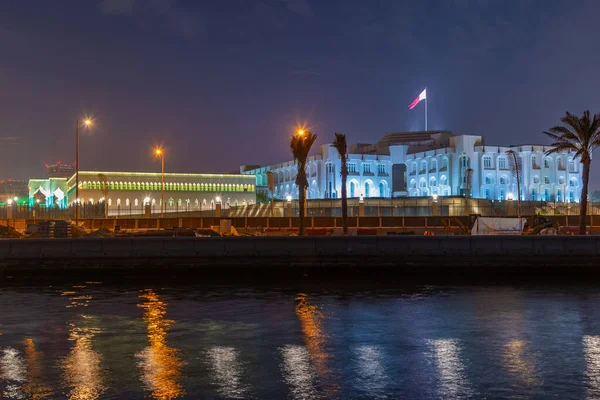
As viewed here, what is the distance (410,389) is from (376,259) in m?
23.1

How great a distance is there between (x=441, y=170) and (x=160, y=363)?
119m

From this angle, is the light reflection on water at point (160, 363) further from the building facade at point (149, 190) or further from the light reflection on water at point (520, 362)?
the building facade at point (149, 190)

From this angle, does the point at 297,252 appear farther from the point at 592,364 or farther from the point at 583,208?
the point at 583,208

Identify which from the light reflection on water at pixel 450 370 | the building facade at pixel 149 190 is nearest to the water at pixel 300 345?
the light reflection on water at pixel 450 370

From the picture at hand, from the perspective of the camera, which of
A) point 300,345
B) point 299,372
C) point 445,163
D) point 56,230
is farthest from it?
point 445,163

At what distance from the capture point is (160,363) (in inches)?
603

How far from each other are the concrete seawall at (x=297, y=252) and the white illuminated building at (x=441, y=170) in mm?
86717

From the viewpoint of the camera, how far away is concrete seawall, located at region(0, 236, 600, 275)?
117ft

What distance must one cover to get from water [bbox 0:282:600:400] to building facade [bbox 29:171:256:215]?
111209 mm

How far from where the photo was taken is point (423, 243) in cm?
3656

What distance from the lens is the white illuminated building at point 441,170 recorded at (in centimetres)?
12612

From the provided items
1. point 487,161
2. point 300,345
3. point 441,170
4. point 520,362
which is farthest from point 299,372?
point 441,170

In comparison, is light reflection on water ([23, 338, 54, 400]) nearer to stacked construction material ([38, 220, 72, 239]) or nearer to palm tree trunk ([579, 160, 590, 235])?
stacked construction material ([38, 220, 72, 239])

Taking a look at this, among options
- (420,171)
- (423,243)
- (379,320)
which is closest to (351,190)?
(420,171)
